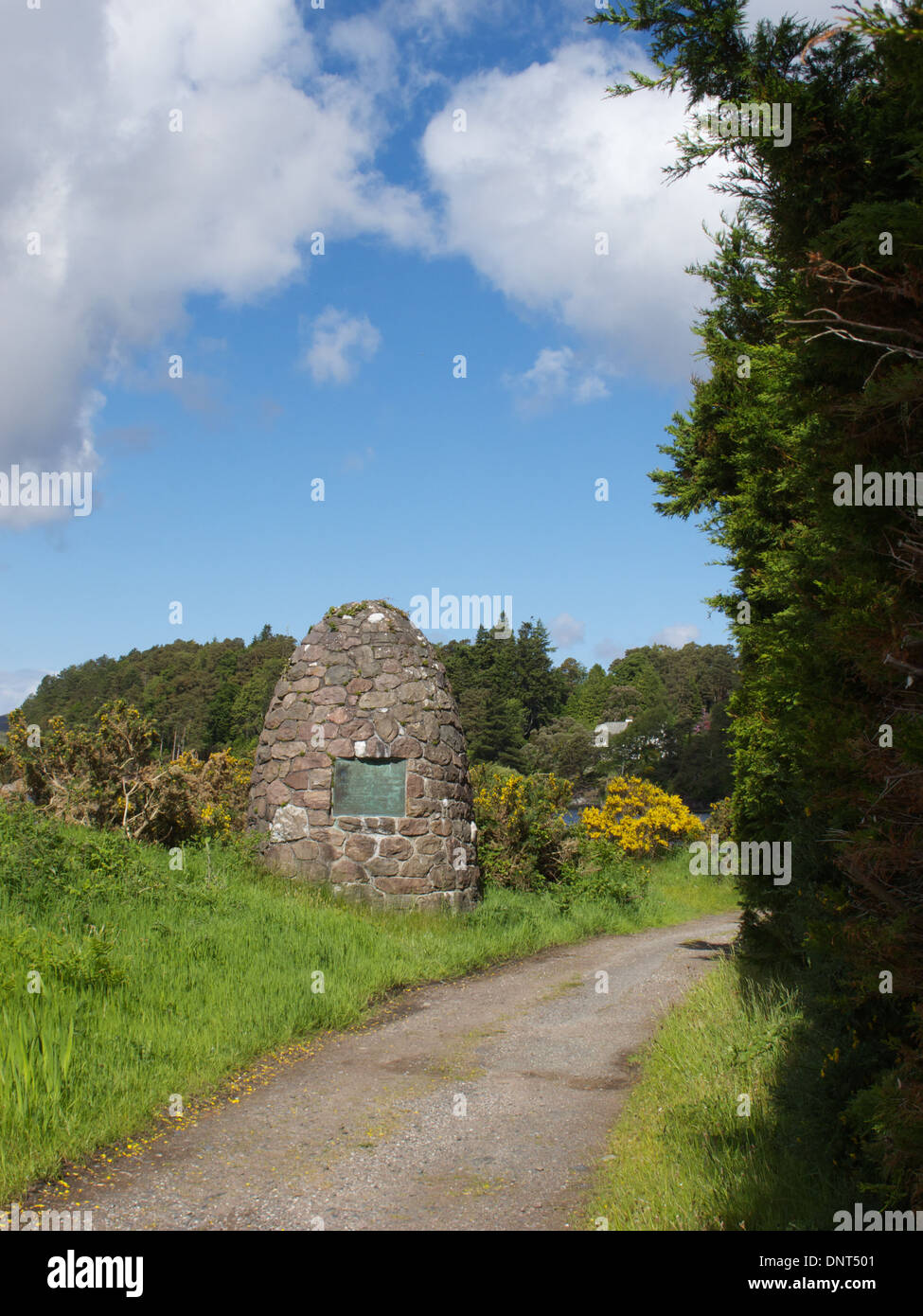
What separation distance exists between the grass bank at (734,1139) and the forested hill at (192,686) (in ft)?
127

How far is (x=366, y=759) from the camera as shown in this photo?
11.5m

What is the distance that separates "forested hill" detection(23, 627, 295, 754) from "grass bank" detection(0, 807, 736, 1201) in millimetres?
32991

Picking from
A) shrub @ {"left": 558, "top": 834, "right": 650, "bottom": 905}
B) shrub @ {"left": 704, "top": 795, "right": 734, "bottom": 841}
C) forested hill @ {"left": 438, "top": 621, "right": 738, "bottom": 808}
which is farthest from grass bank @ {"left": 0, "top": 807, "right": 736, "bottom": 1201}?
forested hill @ {"left": 438, "top": 621, "right": 738, "bottom": 808}

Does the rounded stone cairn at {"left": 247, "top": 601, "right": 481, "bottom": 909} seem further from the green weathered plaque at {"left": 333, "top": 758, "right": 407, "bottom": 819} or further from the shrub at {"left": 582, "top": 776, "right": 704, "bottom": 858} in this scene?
the shrub at {"left": 582, "top": 776, "right": 704, "bottom": 858}

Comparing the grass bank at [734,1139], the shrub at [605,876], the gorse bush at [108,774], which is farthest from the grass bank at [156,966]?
the grass bank at [734,1139]

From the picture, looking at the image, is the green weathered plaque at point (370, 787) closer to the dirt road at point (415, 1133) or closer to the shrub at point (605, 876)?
the dirt road at point (415, 1133)

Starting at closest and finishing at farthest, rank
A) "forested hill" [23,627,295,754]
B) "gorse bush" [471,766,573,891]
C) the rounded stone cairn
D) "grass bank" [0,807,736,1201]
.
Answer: "grass bank" [0,807,736,1201]
the rounded stone cairn
"gorse bush" [471,766,573,891]
"forested hill" [23,627,295,754]

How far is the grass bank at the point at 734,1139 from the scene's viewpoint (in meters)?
3.98

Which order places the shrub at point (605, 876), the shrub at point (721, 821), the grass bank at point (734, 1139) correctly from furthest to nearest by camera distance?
the shrub at point (721, 821) < the shrub at point (605, 876) < the grass bank at point (734, 1139)

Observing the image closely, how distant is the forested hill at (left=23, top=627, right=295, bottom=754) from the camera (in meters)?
53.1

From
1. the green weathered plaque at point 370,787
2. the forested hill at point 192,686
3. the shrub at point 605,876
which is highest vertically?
the forested hill at point 192,686

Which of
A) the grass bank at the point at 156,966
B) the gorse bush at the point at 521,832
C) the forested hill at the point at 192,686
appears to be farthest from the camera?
the forested hill at the point at 192,686
